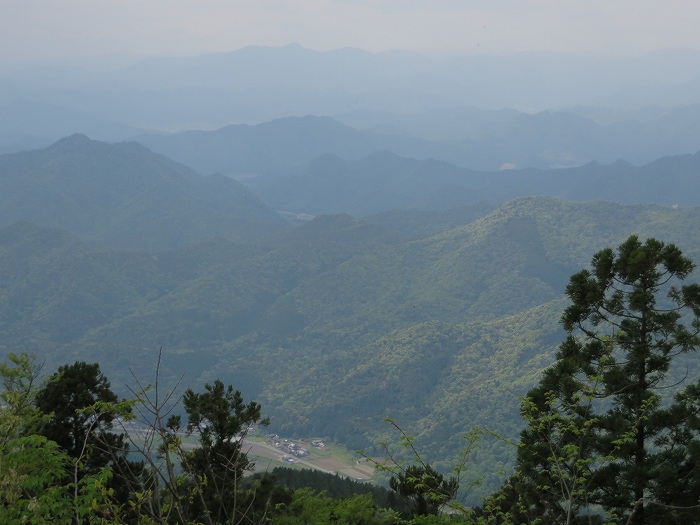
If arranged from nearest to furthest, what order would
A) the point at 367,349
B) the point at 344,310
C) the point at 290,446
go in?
the point at 290,446 → the point at 367,349 → the point at 344,310

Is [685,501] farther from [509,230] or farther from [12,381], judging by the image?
[509,230]

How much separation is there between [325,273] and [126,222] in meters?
80.5

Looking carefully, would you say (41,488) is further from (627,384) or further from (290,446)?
(290,446)

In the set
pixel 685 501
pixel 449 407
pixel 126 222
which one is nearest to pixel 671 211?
pixel 449 407

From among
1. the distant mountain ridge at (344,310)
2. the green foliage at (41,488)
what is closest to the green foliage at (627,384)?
the green foliage at (41,488)

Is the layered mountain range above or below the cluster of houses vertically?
above

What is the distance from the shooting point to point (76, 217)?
188000 millimetres

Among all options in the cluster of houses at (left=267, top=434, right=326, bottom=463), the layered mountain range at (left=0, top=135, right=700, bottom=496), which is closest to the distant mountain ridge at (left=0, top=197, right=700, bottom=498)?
the layered mountain range at (left=0, top=135, right=700, bottom=496)

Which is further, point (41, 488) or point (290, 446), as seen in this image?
point (290, 446)

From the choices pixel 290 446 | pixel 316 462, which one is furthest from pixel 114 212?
pixel 316 462

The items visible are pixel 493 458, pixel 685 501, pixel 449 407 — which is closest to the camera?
pixel 685 501

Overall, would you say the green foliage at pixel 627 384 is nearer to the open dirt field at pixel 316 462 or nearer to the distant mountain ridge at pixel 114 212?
the open dirt field at pixel 316 462

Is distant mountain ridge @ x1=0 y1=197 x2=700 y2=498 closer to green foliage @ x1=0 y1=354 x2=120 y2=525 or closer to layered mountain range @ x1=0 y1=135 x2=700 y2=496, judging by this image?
layered mountain range @ x1=0 y1=135 x2=700 y2=496

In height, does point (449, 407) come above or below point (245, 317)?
below
